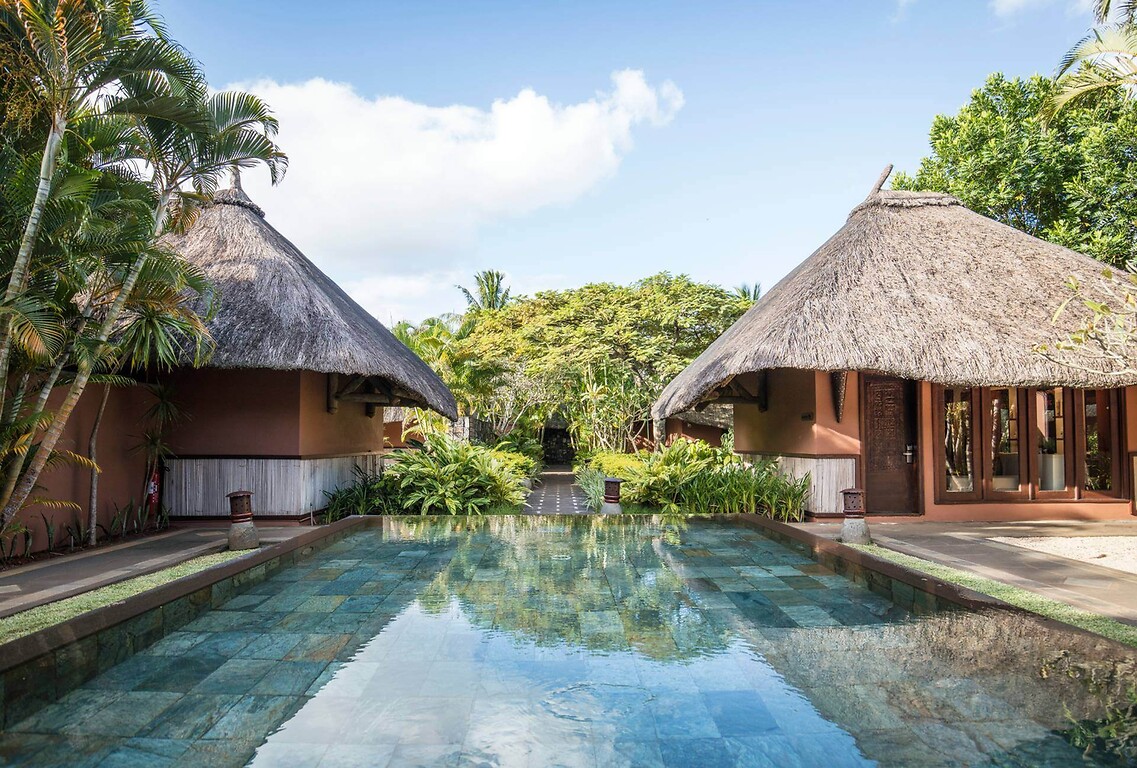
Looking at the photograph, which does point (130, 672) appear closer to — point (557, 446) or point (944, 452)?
point (944, 452)

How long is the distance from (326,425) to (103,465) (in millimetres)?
2782

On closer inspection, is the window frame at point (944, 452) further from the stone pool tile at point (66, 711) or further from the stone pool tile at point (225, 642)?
the stone pool tile at point (66, 711)

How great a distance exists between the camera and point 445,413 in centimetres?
1081

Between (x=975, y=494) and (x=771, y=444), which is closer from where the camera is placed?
(x=975, y=494)

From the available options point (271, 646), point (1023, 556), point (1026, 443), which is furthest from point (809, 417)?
point (271, 646)

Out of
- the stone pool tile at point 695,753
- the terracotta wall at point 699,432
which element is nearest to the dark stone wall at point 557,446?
the terracotta wall at point 699,432

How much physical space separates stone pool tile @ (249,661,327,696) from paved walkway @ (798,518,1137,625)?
13.8 feet

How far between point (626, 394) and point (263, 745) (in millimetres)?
14984

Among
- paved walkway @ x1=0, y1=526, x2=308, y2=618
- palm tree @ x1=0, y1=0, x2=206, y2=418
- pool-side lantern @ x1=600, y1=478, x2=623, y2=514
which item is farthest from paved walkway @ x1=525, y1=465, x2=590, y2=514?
palm tree @ x1=0, y1=0, x2=206, y2=418

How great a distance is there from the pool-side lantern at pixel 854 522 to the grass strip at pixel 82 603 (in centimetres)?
546

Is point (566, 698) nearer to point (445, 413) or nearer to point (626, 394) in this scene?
point (445, 413)

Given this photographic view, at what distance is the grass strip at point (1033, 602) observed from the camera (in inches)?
139

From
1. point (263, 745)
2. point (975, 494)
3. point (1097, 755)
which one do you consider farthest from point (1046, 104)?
point (263, 745)

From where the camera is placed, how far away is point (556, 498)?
13.3 meters
